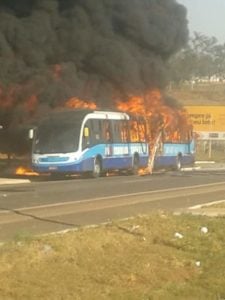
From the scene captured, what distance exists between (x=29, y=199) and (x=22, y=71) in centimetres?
1995

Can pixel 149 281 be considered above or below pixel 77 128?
below

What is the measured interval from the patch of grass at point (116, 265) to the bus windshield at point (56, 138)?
792 inches

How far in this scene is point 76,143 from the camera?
3189 cm

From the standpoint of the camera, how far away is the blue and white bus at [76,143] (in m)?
31.9

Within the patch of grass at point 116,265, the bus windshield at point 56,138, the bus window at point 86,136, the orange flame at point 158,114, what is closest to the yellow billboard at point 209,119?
the orange flame at point 158,114

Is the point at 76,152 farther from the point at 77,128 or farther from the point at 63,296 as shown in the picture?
the point at 63,296

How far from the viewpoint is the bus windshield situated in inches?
1258

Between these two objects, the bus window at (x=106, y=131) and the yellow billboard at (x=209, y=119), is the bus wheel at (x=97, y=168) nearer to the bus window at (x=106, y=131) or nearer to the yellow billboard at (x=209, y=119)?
the bus window at (x=106, y=131)

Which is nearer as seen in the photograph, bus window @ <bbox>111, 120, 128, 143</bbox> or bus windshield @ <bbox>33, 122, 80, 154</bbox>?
bus windshield @ <bbox>33, 122, 80, 154</bbox>

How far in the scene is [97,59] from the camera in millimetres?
41531

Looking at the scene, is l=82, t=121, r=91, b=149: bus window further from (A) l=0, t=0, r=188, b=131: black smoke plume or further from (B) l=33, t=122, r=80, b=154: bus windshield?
(A) l=0, t=0, r=188, b=131: black smoke plume

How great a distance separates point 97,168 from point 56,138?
210 centimetres

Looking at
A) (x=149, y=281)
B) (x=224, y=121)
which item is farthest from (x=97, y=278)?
(x=224, y=121)

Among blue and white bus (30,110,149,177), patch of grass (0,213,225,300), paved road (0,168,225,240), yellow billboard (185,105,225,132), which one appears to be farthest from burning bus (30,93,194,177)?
yellow billboard (185,105,225,132)
